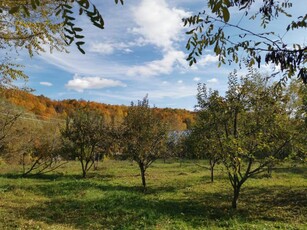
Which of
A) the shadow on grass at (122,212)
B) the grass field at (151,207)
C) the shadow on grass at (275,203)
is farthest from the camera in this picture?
the shadow on grass at (275,203)

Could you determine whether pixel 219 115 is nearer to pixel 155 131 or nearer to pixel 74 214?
pixel 155 131

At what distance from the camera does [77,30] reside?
1.89 m

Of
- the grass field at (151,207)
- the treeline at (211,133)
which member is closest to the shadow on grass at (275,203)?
the grass field at (151,207)

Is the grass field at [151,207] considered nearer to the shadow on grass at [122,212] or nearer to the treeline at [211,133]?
the shadow on grass at [122,212]

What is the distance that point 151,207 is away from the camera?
1588 cm

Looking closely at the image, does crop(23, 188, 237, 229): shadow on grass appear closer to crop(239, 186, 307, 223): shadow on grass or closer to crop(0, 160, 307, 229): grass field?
crop(0, 160, 307, 229): grass field

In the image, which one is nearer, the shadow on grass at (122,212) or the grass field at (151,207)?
the grass field at (151,207)

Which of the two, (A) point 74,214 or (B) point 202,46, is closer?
(B) point 202,46

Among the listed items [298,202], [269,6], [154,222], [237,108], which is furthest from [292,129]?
[269,6]

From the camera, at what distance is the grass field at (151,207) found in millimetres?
12688

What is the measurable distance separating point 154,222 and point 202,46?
10890 millimetres

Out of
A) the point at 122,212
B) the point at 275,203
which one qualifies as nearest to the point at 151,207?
the point at 122,212

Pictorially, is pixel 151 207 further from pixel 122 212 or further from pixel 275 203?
pixel 275 203

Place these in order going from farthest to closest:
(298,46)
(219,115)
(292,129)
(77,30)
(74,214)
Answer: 1. (219,115)
2. (292,129)
3. (74,214)
4. (298,46)
5. (77,30)
